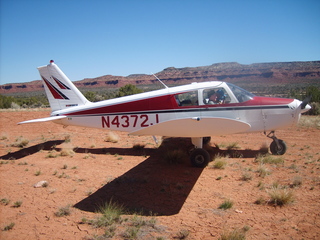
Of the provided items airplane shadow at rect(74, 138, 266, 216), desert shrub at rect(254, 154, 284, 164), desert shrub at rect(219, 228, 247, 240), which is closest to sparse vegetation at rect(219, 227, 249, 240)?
→ desert shrub at rect(219, 228, 247, 240)

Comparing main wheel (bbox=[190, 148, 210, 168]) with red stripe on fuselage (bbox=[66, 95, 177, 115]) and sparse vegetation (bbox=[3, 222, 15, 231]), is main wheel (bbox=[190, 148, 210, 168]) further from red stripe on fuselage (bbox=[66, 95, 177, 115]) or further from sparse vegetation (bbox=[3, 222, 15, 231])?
sparse vegetation (bbox=[3, 222, 15, 231])

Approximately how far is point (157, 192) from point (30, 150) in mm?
6545

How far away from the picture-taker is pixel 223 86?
719cm

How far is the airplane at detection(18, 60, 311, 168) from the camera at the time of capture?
256 inches

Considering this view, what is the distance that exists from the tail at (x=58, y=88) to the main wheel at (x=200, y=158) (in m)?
→ 5.16

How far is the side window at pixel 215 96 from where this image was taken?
23.5ft

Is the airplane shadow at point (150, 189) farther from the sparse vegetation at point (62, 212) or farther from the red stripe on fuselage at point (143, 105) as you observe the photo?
the red stripe on fuselage at point (143, 105)

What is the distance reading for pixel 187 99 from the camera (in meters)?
7.30

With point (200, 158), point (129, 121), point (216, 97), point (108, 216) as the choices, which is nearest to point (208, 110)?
point (216, 97)

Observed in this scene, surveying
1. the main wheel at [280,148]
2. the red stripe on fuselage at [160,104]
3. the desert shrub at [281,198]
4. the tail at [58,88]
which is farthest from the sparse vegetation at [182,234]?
the tail at [58,88]

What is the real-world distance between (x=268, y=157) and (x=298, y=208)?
3.03 m

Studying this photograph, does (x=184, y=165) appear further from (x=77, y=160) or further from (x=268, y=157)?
(x=77, y=160)

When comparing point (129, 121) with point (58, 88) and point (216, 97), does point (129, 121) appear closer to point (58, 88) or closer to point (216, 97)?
point (216, 97)

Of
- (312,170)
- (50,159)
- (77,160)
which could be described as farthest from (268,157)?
(50,159)
